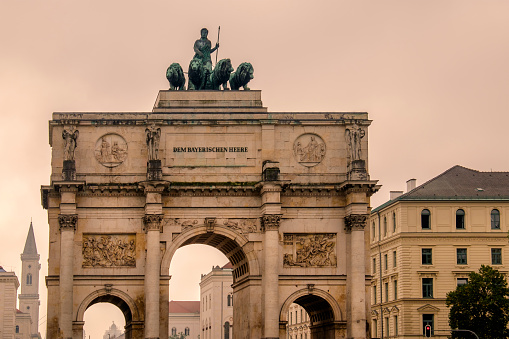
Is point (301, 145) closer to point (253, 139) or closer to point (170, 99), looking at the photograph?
point (253, 139)

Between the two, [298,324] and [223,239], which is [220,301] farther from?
[223,239]

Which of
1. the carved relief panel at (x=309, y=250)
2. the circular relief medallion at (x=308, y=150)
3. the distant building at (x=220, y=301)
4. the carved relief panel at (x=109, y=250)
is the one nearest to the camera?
the carved relief panel at (x=109, y=250)

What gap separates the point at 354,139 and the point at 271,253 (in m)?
7.13

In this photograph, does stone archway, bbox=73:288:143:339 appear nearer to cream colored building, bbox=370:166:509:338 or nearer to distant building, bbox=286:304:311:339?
cream colored building, bbox=370:166:509:338

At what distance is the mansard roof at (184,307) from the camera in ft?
632

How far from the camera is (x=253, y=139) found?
6031 centimetres

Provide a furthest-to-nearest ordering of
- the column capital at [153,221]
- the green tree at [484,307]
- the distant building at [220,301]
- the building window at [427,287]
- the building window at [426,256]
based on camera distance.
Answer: the distant building at [220,301] → the building window at [426,256] → the building window at [427,287] → the green tree at [484,307] → the column capital at [153,221]

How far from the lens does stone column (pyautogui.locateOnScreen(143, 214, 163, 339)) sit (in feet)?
188

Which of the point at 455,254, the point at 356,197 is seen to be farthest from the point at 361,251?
the point at 455,254

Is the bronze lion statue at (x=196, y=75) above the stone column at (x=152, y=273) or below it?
above

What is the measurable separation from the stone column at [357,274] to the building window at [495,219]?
22896 millimetres

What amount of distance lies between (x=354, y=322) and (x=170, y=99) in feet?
47.9

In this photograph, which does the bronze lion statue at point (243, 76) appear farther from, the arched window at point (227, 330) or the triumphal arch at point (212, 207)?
the arched window at point (227, 330)

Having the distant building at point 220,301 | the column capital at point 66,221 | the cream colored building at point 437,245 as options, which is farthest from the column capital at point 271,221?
the distant building at point 220,301
